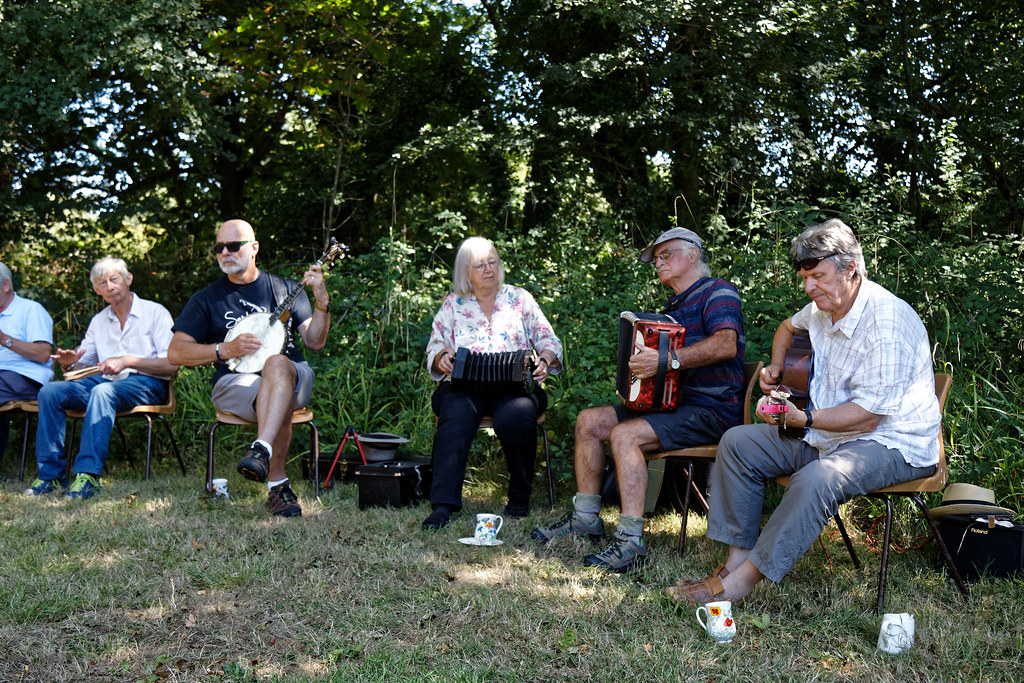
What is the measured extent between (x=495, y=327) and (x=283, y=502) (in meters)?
1.38

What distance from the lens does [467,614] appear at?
2.85 metres

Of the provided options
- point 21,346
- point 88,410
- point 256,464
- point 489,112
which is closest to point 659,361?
point 256,464

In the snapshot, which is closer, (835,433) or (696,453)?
(835,433)

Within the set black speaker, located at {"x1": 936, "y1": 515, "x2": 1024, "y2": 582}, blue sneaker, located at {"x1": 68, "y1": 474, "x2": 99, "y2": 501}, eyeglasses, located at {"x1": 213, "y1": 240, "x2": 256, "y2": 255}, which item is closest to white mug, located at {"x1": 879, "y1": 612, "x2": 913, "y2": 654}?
black speaker, located at {"x1": 936, "y1": 515, "x2": 1024, "y2": 582}

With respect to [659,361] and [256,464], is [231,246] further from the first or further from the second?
[659,361]

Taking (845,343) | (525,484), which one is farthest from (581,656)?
(525,484)

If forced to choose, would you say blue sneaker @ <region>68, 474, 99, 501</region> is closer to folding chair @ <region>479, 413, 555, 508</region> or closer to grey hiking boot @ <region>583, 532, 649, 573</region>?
folding chair @ <region>479, 413, 555, 508</region>

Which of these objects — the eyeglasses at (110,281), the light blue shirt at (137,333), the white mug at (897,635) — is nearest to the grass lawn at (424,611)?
the white mug at (897,635)

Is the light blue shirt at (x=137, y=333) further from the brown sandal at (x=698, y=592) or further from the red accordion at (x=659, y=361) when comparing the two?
the brown sandal at (x=698, y=592)

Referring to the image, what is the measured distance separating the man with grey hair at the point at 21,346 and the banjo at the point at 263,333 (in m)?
1.49

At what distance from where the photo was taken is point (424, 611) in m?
2.89

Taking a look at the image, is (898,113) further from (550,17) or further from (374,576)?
(374,576)

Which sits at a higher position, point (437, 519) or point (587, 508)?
point (587, 508)

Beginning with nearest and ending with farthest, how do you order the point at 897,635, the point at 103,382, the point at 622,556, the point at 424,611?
the point at 897,635, the point at 424,611, the point at 622,556, the point at 103,382
